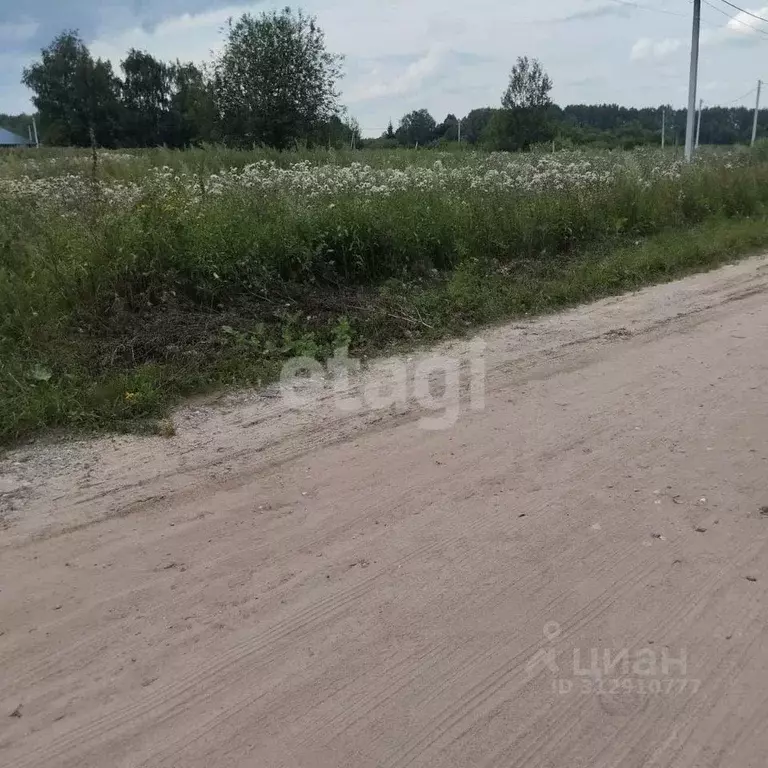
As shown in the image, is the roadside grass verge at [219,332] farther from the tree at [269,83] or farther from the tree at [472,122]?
the tree at [472,122]

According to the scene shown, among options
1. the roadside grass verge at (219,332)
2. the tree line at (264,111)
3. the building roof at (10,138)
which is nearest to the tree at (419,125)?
the tree line at (264,111)

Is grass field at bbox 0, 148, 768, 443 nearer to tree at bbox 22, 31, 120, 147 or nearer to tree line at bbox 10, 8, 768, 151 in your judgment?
tree line at bbox 10, 8, 768, 151

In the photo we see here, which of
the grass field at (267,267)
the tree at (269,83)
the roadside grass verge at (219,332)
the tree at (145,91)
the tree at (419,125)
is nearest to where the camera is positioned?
the roadside grass verge at (219,332)

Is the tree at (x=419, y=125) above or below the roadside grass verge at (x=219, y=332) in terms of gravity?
above

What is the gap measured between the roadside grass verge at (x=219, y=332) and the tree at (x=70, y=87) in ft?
188

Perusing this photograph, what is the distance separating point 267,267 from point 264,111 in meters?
24.8

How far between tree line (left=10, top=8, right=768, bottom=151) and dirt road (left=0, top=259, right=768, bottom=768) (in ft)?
52.6

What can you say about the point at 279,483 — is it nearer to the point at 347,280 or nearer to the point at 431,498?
the point at 431,498

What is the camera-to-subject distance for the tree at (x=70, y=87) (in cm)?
5697

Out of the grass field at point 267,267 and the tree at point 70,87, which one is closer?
the grass field at point 267,267

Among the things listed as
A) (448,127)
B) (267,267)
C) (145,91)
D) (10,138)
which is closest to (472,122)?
(448,127)

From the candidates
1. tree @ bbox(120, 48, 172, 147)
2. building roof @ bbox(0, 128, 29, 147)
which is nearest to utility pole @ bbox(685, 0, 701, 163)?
tree @ bbox(120, 48, 172, 147)

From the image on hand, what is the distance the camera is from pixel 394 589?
2844 mm

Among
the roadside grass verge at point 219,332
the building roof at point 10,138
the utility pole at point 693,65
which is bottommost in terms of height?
the roadside grass verge at point 219,332
